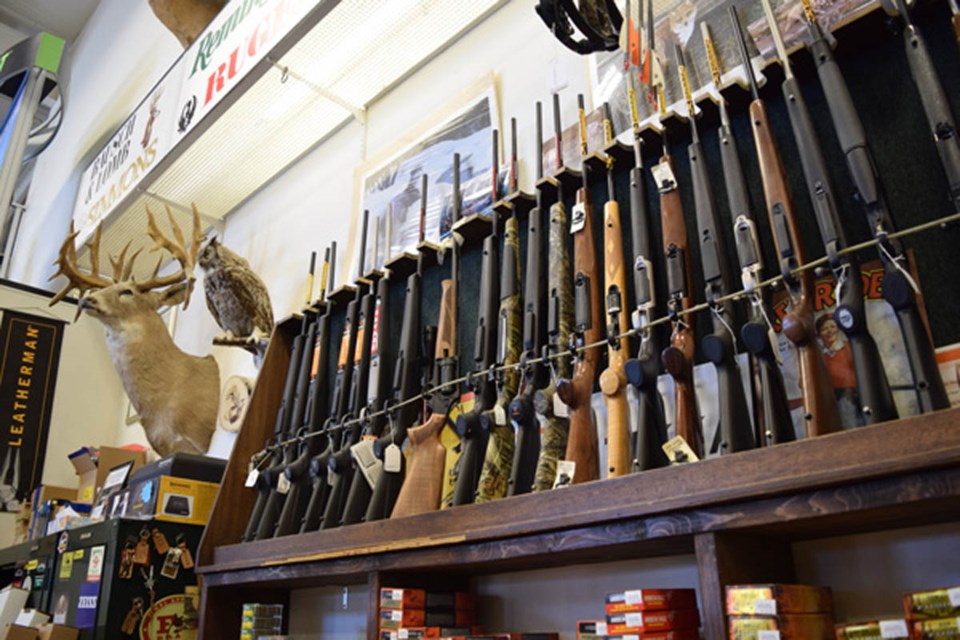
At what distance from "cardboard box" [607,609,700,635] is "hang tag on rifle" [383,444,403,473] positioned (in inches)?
34.2

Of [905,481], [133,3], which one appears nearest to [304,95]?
[905,481]

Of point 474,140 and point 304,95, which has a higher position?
point 304,95

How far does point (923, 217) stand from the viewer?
137cm

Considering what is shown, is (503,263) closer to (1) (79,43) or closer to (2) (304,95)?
(2) (304,95)

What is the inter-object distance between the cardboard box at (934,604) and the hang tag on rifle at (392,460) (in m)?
1.30

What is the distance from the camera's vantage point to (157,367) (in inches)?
145

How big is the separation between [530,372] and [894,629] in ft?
3.07

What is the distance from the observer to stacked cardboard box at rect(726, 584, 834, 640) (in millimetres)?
1008

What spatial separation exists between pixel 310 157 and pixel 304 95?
1.29 feet

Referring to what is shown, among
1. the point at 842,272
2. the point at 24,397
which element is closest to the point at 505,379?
the point at 842,272

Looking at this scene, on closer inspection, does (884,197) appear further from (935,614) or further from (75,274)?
(75,274)

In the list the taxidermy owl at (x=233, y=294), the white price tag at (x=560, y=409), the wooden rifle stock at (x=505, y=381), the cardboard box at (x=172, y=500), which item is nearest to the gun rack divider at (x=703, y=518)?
the wooden rifle stock at (x=505, y=381)

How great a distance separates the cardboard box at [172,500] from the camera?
8.54 feet

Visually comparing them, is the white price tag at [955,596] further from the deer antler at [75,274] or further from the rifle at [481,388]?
the deer antler at [75,274]
